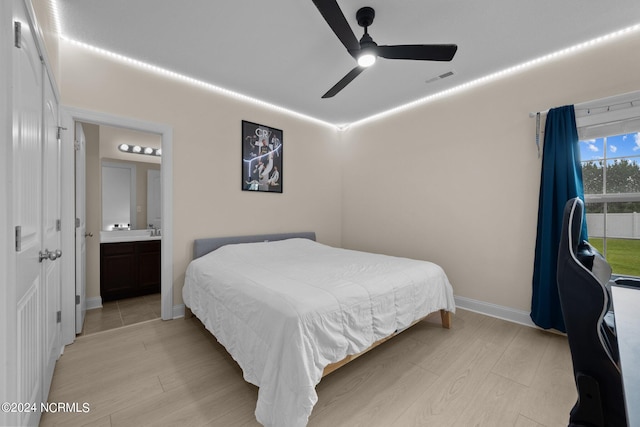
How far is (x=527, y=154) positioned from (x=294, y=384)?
10.0 ft

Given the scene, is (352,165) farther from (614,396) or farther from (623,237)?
(614,396)

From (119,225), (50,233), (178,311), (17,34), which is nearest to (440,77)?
(17,34)

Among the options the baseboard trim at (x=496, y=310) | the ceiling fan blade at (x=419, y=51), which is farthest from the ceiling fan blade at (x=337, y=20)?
the baseboard trim at (x=496, y=310)

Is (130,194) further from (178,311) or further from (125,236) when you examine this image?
(178,311)

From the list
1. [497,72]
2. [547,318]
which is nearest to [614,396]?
[547,318]

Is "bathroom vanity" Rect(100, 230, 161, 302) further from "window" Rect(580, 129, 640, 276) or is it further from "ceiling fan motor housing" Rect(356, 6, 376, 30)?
"window" Rect(580, 129, 640, 276)

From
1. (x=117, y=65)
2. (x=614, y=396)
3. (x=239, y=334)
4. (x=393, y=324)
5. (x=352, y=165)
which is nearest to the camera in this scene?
(x=614, y=396)

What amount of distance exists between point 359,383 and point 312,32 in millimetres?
2799

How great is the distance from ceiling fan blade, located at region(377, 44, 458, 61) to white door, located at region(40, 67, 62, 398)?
2.22m

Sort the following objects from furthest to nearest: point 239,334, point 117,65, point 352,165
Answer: point 352,165
point 117,65
point 239,334

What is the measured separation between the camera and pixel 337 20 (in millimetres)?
1633

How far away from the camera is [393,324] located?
2018 millimetres

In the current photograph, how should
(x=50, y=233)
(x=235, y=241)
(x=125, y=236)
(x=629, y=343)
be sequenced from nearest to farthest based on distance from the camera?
(x=629, y=343) < (x=50, y=233) < (x=235, y=241) < (x=125, y=236)

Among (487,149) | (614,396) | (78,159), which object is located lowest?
(614,396)
